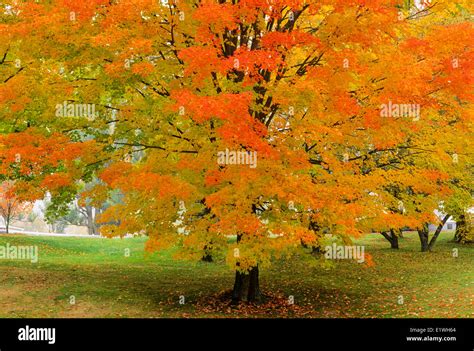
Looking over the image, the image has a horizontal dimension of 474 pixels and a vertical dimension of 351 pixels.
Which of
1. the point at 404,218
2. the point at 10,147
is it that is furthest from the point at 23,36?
the point at 404,218

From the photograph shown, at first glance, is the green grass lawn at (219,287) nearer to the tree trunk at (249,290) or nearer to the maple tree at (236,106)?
the tree trunk at (249,290)

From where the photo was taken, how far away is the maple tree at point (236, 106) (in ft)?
45.8

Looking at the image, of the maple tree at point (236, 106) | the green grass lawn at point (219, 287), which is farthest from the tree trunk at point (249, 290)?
the green grass lawn at point (219, 287)

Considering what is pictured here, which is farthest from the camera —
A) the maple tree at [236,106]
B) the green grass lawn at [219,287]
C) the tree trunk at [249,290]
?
the tree trunk at [249,290]

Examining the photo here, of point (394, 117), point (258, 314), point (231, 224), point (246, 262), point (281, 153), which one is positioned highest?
point (394, 117)

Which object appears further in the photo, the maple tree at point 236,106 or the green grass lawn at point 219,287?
the green grass lawn at point 219,287

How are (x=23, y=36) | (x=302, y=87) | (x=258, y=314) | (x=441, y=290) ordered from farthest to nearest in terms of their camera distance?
(x=441, y=290)
(x=258, y=314)
(x=23, y=36)
(x=302, y=87)

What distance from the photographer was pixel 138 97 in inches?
697

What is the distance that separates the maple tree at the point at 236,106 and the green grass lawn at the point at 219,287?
2.07 meters

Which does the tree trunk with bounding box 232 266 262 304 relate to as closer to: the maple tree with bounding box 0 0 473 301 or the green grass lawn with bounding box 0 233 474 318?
the maple tree with bounding box 0 0 473 301

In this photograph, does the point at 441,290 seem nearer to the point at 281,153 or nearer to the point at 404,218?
the point at 404,218

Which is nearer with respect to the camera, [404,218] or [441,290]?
[404,218]

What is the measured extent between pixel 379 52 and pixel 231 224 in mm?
6763

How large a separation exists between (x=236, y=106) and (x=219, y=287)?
10.00m
